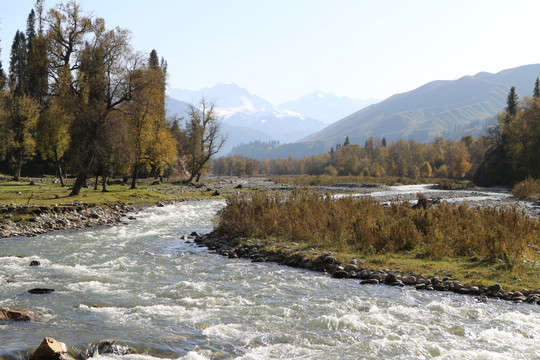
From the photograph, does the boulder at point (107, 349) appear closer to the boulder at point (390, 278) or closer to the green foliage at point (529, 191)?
the boulder at point (390, 278)

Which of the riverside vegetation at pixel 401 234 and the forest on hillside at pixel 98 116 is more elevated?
the forest on hillside at pixel 98 116

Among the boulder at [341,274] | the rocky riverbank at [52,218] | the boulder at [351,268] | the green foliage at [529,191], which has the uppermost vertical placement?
the green foliage at [529,191]

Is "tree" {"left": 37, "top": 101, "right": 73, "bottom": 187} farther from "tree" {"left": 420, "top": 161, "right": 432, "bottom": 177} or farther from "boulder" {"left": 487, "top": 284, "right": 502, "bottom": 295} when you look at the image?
"tree" {"left": 420, "top": 161, "right": 432, "bottom": 177}

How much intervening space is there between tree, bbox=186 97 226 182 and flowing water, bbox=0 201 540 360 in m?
61.9

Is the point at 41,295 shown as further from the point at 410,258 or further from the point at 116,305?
the point at 410,258

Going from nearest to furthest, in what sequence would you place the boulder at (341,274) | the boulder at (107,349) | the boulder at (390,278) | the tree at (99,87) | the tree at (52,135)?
the boulder at (107,349), the boulder at (390,278), the boulder at (341,274), the tree at (99,87), the tree at (52,135)

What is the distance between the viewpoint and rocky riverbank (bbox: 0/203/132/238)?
24.1 meters

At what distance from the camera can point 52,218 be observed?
2695 cm

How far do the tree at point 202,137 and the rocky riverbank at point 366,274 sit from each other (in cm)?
5882

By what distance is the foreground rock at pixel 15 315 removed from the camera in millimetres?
10086

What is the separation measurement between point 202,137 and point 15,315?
73.0 meters

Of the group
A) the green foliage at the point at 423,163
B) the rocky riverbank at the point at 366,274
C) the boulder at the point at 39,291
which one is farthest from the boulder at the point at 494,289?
the green foliage at the point at 423,163

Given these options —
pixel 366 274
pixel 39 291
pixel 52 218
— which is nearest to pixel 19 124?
pixel 52 218

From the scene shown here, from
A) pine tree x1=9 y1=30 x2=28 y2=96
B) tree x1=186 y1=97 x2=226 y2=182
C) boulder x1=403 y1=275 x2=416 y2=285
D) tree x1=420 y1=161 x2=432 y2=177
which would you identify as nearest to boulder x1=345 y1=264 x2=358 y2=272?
boulder x1=403 y1=275 x2=416 y2=285
